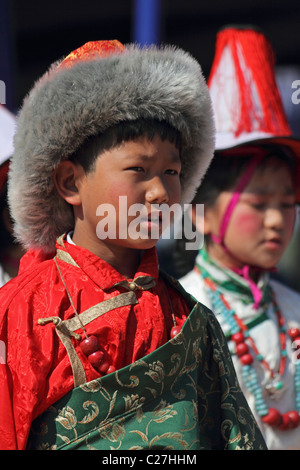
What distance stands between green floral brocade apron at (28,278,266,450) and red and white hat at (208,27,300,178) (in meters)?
1.20

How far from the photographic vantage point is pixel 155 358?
5.35ft

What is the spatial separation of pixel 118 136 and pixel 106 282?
326 mm

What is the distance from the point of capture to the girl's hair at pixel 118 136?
1672mm

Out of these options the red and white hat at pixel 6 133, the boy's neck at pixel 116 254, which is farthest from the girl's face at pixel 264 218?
the boy's neck at pixel 116 254

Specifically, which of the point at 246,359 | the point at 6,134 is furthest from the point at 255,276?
the point at 6,134

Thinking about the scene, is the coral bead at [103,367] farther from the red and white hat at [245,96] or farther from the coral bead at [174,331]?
the red and white hat at [245,96]

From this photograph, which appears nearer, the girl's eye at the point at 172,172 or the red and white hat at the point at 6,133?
the girl's eye at the point at 172,172

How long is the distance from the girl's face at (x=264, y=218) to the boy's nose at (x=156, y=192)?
3.42 ft

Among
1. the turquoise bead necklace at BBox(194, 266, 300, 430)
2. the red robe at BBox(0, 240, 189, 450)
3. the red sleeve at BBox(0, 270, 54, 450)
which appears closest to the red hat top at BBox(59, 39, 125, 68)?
the red robe at BBox(0, 240, 189, 450)

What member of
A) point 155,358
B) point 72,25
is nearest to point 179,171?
point 155,358

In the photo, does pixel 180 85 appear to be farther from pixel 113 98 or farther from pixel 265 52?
pixel 265 52

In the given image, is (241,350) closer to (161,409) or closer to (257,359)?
(257,359)

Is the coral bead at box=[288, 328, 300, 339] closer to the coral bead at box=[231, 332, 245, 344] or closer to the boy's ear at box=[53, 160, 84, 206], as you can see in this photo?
the coral bead at box=[231, 332, 245, 344]

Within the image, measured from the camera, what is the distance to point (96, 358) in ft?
5.19
